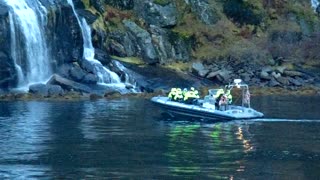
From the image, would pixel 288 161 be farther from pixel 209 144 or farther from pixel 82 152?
pixel 82 152

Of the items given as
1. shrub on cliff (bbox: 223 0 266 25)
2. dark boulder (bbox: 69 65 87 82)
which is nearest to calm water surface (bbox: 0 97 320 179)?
dark boulder (bbox: 69 65 87 82)

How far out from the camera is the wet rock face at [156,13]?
89000 mm

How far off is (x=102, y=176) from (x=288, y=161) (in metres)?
7.89

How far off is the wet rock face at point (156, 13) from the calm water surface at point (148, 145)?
113 feet

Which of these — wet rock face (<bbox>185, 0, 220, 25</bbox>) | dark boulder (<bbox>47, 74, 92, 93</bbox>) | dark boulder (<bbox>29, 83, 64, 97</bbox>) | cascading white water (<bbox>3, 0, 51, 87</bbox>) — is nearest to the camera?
dark boulder (<bbox>29, 83, 64, 97</bbox>)

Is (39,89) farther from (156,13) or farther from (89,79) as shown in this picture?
(156,13)

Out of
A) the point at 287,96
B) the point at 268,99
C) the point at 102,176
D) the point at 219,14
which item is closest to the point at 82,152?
the point at 102,176

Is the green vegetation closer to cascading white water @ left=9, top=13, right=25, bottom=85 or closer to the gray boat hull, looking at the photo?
cascading white water @ left=9, top=13, right=25, bottom=85

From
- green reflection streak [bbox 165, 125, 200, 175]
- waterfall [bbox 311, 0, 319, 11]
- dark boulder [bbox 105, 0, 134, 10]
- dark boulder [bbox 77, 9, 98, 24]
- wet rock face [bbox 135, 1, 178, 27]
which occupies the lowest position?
green reflection streak [bbox 165, 125, 200, 175]

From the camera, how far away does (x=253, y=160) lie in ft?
103

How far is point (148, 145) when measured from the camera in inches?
1410

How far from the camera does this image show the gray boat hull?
4700 cm

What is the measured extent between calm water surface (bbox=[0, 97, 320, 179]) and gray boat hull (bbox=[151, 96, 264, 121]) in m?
0.68

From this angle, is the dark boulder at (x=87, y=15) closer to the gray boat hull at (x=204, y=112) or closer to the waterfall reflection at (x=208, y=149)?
the gray boat hull at (x=204, y=112)
